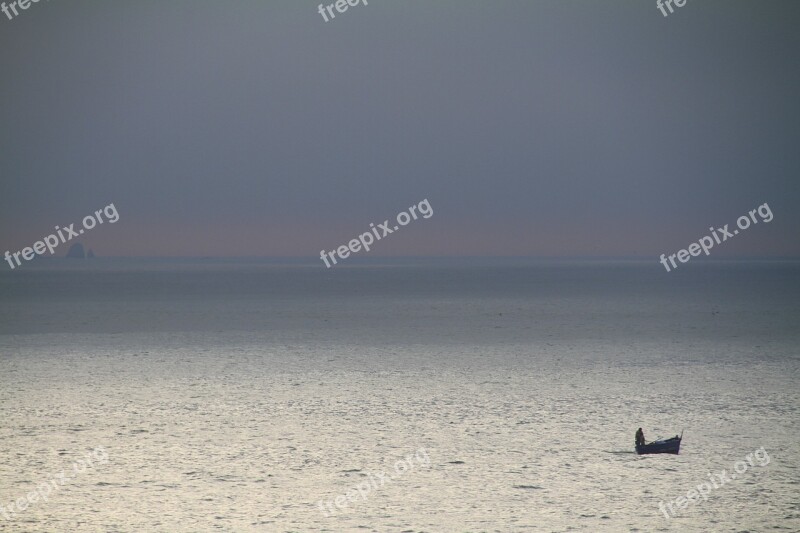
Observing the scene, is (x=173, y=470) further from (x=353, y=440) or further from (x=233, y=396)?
(x=233, y=396)

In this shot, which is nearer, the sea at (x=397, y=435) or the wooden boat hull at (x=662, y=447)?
the sea at (x=397, y=435)

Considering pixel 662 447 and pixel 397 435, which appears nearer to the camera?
pixel 662 447

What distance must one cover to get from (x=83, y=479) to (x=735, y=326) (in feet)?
79.6

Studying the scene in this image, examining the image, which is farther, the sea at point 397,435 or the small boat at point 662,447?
the small boat at point 662,447

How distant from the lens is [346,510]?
7.54m

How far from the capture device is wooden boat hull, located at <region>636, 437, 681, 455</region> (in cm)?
935

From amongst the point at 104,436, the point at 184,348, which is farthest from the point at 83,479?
the point at 184,348

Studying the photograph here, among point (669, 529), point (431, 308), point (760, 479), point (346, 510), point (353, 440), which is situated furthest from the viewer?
point (431, 308)

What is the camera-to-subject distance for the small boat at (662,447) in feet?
30.7

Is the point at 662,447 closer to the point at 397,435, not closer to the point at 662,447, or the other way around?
the point at 662,447

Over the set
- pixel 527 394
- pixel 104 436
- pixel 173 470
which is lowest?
pixel 527 394

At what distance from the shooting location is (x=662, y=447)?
9.39m

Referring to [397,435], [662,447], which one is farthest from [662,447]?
[397,435]

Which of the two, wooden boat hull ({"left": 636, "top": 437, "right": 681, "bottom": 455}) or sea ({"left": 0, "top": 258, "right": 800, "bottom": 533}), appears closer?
sea ({"left": 0, "top": 258, "right": 800, "bottom": 533})
